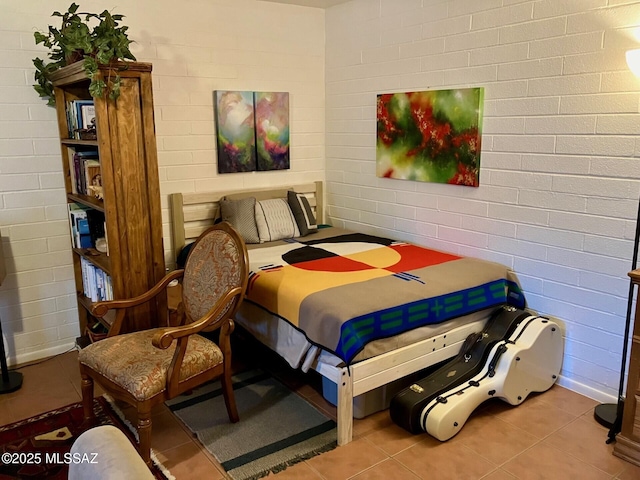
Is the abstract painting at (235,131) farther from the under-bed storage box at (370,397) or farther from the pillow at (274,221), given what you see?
the under-bed storage box at (370,397)

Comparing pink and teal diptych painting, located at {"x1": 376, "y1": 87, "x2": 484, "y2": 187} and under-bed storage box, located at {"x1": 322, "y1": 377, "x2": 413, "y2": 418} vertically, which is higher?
pink and teal diptych painting, located at {"x1": 376, "y1": 87, "x2": 484, "y2": 187}

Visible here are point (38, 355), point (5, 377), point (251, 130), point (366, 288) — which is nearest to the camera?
point (366, 288)

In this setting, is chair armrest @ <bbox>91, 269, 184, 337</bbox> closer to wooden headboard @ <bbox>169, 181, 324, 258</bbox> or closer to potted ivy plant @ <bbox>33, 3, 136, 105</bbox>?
potted ivy plant @ <bbox>33, 3, 136, 105</bbox>

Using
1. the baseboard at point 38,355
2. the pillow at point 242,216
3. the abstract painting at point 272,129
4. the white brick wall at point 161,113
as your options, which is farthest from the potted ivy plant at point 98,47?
the baseboard at point 38,355

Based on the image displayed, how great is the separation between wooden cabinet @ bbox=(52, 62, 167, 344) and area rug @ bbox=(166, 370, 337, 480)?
0.53 metres

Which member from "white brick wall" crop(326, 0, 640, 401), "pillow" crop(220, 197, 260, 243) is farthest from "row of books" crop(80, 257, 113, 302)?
"white brick wall" crop(326, 0, 640, 401)

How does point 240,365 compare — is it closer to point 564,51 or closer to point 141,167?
point 141,167

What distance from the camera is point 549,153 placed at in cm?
305

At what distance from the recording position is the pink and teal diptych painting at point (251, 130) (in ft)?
13.3

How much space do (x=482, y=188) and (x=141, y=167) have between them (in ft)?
6.69

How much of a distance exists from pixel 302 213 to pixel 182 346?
6.55 feet

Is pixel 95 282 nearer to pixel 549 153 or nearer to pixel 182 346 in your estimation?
pixel 182 346

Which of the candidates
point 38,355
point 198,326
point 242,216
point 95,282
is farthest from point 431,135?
point 38,355

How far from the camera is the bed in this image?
8.48 feet
